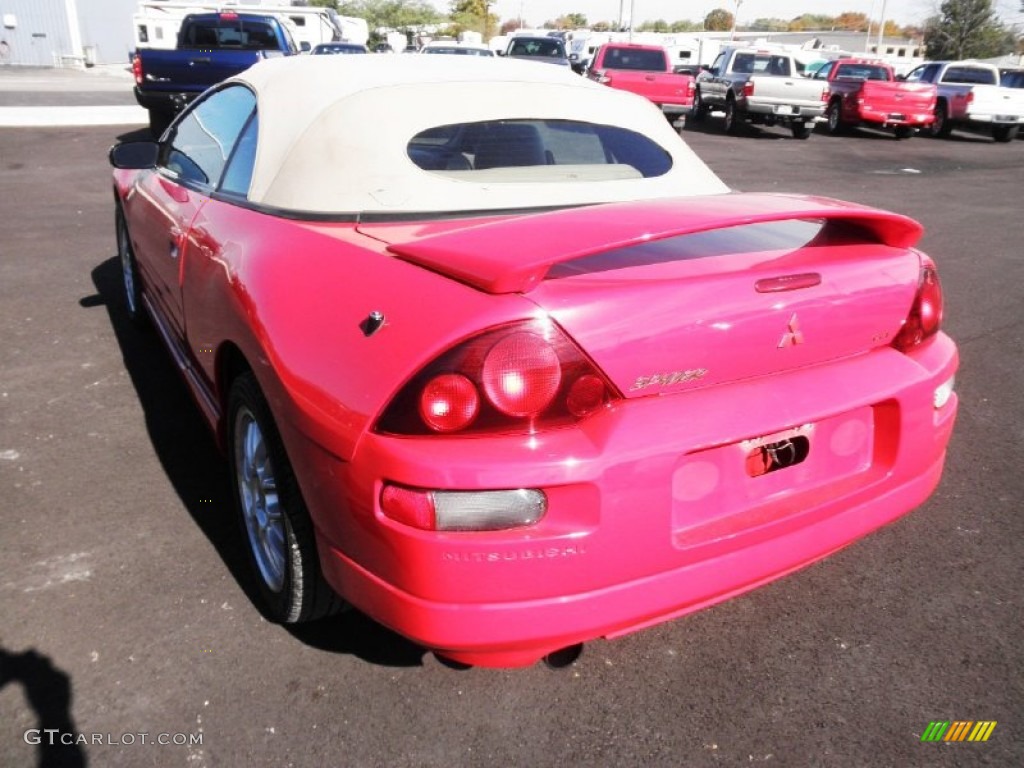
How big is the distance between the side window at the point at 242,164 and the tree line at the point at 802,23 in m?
51.3

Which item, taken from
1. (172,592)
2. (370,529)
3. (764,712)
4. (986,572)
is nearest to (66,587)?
(172,592)

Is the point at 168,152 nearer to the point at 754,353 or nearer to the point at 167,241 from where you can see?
the point at 167,241

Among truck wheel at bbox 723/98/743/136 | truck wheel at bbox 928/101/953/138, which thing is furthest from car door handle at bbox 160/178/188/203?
truck wheel at bbox 928/101/953/138

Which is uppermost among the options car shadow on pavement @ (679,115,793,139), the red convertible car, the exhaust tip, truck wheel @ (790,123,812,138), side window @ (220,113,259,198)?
side window @ (220,113,259,198)

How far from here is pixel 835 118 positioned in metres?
20.8

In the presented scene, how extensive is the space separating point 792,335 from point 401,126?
152cm

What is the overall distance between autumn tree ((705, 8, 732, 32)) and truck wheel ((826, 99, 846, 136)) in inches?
3903

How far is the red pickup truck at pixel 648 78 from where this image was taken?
59.0 ft

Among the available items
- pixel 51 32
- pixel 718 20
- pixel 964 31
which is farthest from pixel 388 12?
pixel 718 20

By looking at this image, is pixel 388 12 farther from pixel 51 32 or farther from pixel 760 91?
pixel 760 91

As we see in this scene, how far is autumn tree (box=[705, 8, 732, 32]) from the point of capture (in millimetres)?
111312

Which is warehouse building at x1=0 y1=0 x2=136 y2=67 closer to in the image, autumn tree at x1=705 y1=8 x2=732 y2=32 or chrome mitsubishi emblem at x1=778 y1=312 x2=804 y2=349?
chrome mitsubishi emblem at x1=778 y1=312 x2=804 y2=349

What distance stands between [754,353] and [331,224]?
4.15ft

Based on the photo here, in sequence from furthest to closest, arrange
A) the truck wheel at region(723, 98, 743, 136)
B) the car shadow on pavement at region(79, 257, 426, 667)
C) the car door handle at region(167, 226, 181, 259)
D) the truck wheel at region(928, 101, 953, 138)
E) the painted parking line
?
1. the truck wheel at region(928, 101, 953, 138)
2. the truck wheel at region(723, 98, 743, 136)
3. the painted parking line
4. the car door handle at region(167, 226, 181, 259)
5. the car shadow on pavement at region(79, 257, 426, 667)
